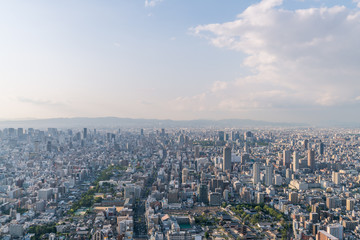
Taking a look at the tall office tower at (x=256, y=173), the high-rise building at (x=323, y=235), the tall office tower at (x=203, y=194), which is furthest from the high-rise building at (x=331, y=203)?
the tall office tower at (x=256, y=173)

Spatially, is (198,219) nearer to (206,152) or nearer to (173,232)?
(173,232)

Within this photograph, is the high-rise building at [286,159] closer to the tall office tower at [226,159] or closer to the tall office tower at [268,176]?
the tall office tower at [226,159]

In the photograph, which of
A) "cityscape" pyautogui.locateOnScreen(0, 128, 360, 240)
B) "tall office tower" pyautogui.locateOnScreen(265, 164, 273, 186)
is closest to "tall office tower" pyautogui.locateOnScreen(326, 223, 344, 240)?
"cityscape" pyautogui.locateOnScreen(0, 128, 360, 240)

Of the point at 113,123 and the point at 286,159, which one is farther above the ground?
the point at 113,123

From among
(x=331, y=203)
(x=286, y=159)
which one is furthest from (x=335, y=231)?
(x=286, y=159)

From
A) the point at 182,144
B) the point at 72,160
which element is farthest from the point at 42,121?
the point at 72,160

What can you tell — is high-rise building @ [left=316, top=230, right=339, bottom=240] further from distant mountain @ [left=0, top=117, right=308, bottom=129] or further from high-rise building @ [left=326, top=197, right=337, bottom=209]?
distant mountain @ [left=0, top=117, right=308, bottom=129]

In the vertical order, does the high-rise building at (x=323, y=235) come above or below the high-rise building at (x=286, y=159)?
below

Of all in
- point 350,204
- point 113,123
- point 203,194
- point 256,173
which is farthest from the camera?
point 113,123

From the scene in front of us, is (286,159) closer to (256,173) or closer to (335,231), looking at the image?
(256,173)

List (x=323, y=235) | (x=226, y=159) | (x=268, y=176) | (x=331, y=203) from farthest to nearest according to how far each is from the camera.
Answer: (x=226, y=159) < (x=268, y=176) < (x=331, y=203) < (x=323, y=235)

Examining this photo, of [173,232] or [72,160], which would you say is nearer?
[173,232]
